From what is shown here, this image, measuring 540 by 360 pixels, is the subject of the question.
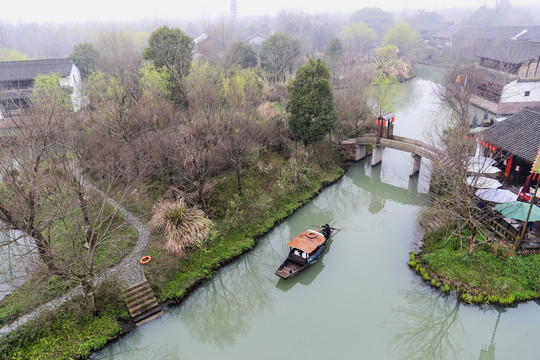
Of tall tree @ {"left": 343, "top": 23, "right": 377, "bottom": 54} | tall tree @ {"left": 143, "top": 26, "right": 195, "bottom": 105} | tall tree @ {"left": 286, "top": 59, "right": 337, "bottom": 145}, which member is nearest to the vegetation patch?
tall tree @ {"left": 286, "top": 59, "right": 337, "bottom": 145}

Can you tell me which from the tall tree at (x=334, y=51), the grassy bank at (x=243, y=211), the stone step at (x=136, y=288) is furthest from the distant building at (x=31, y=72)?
the tall tree at (x=334, y=51)

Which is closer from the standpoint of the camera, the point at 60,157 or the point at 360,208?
the point at 60,157

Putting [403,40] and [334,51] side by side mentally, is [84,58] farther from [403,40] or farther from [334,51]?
[403,40]

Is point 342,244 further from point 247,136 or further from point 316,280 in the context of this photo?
point 247,136

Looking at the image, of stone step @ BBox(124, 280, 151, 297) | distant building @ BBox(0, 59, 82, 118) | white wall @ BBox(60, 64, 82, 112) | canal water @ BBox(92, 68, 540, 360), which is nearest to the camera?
canal water @ BBox(92, 68, 540, 360)

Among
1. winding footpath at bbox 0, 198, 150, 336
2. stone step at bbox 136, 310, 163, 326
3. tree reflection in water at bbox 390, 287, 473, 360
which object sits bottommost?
tree reflection in water at bbox 390, 287, 473, 360

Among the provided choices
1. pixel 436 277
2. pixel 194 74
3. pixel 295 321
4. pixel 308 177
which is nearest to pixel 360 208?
pixel 308 177

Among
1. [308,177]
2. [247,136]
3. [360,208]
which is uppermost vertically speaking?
[247,136]

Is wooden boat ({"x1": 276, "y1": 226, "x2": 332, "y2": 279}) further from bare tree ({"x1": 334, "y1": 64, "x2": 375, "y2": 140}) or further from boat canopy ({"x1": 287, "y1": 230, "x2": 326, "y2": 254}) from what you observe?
bare tree ({"x1": 334, "y1": 64, "x2": 375, "y2": 140})
